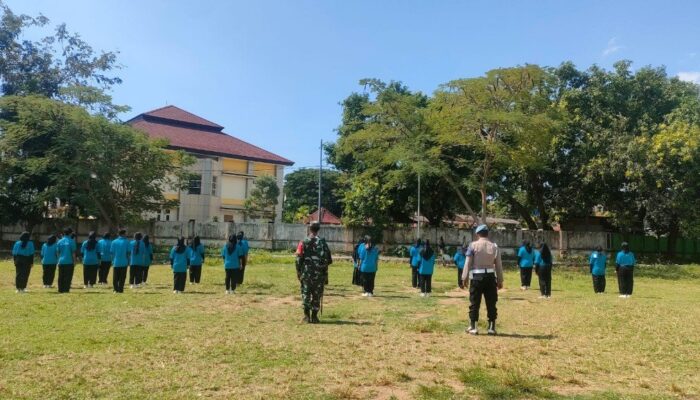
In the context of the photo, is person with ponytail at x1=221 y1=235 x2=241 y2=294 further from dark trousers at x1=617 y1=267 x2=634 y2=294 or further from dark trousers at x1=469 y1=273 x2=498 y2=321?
dark trousers at x1=617 y1=267 x2=634 y2=294

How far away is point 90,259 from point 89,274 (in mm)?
558

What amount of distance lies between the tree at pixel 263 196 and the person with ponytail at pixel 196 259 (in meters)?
27.8

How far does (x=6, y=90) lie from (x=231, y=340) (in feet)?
113

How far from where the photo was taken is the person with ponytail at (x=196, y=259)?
1614cm

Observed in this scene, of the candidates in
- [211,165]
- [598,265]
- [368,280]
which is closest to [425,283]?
[368,280]

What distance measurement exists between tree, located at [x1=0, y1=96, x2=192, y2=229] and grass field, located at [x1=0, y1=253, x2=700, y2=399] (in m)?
17.0

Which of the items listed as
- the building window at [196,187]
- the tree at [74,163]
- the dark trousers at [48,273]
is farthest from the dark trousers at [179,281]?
the building window at [196,187]

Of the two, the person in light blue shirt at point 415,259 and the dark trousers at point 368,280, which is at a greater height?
the person in light blue shirt at point 415,259

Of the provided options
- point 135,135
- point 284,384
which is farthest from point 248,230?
point 284,384

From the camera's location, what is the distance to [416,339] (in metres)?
8.37

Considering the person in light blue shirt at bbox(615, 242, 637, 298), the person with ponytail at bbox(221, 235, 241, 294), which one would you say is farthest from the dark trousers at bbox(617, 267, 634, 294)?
the person with ponytail at bbox(221, 235, 241, 294)

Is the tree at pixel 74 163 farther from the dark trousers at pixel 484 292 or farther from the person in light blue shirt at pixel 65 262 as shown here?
the dark trousers at pixel 484 292

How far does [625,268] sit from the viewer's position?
15320 mm

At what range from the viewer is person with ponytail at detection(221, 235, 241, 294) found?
47.2ft
